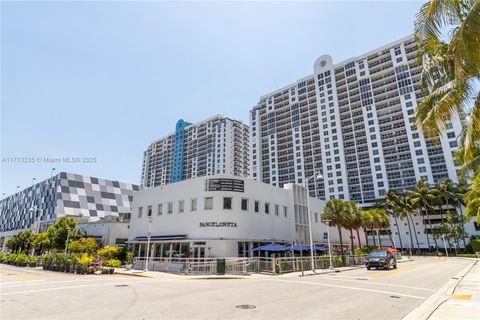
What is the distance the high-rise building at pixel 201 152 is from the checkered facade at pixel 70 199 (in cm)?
4675

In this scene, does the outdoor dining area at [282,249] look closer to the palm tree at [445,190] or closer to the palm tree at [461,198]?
the palm tree at [445,190]

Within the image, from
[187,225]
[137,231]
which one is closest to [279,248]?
[187,225]

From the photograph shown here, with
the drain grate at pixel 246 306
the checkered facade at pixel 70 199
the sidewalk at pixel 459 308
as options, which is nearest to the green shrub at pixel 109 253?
the checkered facade at pixel 70 199

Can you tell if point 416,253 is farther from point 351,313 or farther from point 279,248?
point 351,313

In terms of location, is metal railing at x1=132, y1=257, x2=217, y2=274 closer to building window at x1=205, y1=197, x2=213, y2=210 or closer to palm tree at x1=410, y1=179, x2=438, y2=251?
building window at x1=205, y1=197, x2=213, y2=210

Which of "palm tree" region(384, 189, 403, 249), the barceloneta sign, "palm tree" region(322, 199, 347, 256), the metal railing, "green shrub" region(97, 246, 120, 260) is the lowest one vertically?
the metal railing

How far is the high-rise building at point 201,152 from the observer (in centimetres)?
11945

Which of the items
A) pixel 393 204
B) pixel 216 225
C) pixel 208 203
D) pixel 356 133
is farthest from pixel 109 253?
pixel 356 133

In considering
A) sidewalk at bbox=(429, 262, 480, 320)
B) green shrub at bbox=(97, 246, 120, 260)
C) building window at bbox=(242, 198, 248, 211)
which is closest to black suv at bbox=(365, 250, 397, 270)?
building window at bbox=(242, 198, 248, 211)

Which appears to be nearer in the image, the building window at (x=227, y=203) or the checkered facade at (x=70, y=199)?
the building window at (x=227, y=203)

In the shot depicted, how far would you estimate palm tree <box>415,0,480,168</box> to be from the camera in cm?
809

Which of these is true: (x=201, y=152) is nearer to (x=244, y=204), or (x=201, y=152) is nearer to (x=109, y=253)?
(x=109, y=253)

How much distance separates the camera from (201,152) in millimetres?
125812

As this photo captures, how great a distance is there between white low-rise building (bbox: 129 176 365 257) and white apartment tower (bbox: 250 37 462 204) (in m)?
64.0
